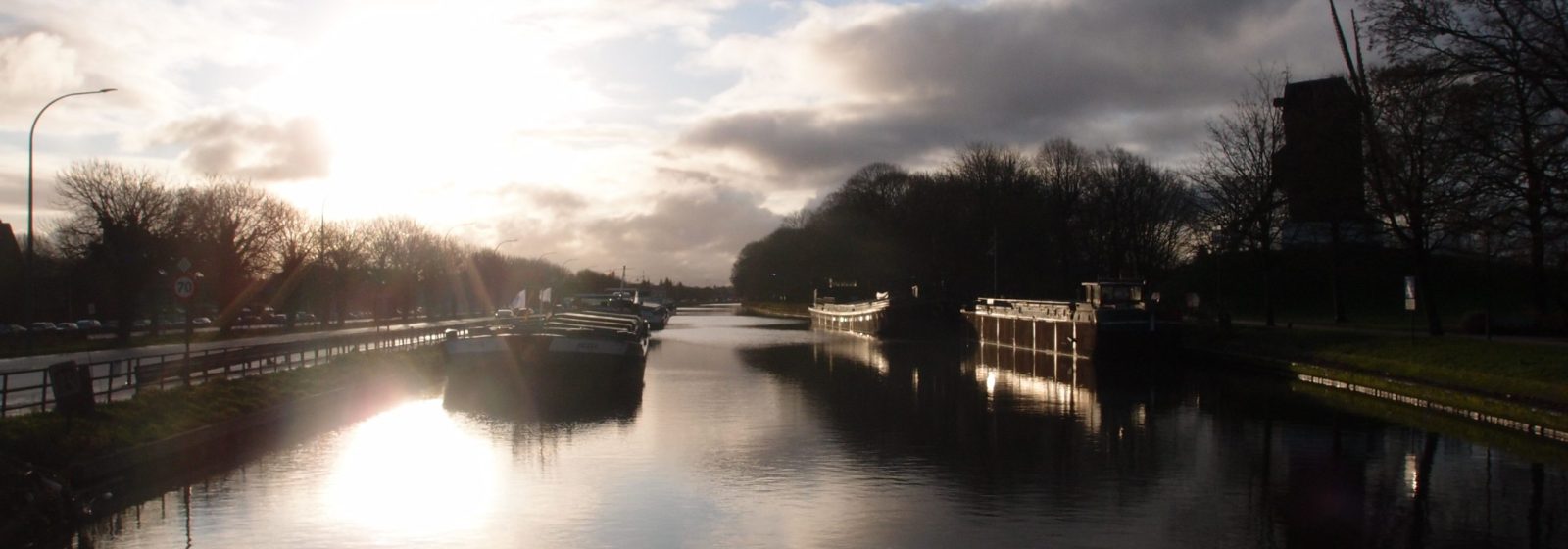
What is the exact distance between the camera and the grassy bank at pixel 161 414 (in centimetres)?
1450

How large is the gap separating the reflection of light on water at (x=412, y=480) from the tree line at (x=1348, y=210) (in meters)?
21.0

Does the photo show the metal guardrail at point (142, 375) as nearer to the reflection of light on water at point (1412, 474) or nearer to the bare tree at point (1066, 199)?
the reflection of light on water at point (1412, 474)

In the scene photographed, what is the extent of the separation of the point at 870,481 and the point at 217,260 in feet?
194

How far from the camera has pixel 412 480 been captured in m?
15.3

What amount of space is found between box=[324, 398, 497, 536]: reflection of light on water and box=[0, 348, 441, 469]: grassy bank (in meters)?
2.37

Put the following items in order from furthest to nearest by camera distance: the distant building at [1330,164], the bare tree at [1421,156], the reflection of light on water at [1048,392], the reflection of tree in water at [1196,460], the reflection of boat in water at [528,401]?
the distant building at [1330,164]
the bare tree at [1421,156]
the reflection of light on water at [1048,392]
the reflection of boat in water at [528,401]
the reflection of tree in water at [1196,460]

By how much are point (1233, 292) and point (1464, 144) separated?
46.1 m

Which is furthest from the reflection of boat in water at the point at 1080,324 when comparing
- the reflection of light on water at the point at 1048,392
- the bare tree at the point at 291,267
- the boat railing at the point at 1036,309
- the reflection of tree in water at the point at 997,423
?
the bare tree at the point at 291,267

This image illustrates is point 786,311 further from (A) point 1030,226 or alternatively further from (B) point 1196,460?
(B) point 1196,460

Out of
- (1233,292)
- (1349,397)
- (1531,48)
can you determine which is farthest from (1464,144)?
(1233,292)

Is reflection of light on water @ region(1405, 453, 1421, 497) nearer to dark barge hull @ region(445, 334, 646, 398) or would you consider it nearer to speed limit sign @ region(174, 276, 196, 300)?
dark barge hull @ region(445, 334, 646, 398)

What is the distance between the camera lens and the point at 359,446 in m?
19.0

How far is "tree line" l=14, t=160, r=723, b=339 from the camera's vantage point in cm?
5609

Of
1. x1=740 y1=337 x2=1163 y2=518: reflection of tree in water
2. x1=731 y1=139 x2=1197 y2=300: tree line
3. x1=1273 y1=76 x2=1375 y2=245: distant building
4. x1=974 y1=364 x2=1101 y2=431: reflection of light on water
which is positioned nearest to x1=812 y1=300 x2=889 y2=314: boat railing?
x1=731 y1=139 x2=1197 y2=300: tree line
